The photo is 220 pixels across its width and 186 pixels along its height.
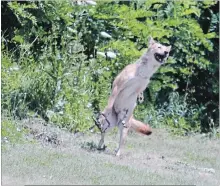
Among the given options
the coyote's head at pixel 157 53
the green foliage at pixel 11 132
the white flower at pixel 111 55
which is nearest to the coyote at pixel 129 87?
the coyote's head at pixel 157 53

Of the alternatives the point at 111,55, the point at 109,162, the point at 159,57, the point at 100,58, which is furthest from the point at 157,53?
the point at 100,58

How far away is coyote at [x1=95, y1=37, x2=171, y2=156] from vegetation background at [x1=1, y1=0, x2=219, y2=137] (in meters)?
1.48

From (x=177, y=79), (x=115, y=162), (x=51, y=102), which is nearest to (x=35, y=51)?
(x=51, y=102)

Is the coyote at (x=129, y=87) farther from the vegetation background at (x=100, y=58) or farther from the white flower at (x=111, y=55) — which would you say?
the white flower at (x=111, y=55)

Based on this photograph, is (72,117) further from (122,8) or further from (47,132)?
(122,8)

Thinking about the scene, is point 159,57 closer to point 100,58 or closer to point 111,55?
point 111,55

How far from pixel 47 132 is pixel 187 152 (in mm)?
2132

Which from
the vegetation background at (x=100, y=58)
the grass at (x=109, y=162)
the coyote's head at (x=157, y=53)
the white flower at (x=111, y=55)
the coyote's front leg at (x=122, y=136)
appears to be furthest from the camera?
the white flower at (x=111, y=55)

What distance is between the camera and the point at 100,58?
41.9 feet

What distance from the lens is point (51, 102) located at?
1169 cm

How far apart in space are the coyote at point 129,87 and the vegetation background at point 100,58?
148 centimetres

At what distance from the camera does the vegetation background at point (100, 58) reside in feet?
38.2

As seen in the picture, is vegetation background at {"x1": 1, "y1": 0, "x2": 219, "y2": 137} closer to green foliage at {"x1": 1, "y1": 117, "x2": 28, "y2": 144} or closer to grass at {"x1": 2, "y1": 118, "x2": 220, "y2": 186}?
green foliage at {"x1": 1, "y1": 117, "x2": 28, "y2": 144}

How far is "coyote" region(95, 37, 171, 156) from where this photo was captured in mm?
9680
